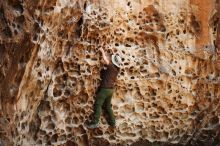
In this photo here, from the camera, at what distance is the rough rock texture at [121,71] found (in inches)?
165

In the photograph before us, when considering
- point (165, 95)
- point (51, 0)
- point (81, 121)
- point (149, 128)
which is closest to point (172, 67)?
point (165, 95)

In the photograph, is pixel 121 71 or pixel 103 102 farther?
pixel 121 71

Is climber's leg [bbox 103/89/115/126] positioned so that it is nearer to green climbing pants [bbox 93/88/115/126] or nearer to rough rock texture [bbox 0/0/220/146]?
green climbing pants [bbox 93/88/115/126]

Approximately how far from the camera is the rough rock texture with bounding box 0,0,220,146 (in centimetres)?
419

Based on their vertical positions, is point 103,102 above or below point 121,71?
below

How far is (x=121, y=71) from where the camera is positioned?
5.20 metres

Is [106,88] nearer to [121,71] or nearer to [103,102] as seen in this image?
[103,102]

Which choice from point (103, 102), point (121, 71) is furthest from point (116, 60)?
point (103, 102)

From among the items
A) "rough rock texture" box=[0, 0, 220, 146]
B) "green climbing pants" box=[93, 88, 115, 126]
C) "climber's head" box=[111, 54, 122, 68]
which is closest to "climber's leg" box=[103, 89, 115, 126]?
"green climbing pants" box=[93, 88, 115, 126]

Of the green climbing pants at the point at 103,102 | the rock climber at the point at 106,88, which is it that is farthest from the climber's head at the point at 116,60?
the green climbing pants at the point at 103,102

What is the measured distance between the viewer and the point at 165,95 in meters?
5.45

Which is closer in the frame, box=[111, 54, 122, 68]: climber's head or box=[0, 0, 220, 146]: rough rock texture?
box=[0, 0, 220, 146]: rough rock texture

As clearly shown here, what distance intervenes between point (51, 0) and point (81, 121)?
4.40 feet

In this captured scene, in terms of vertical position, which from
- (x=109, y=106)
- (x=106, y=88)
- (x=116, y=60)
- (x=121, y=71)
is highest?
(x=116, y=60)
